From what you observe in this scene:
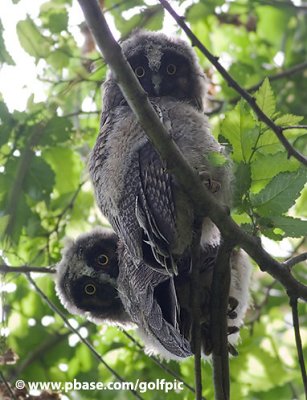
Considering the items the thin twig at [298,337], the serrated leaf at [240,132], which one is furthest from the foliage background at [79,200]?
the thin twig at [298,337]

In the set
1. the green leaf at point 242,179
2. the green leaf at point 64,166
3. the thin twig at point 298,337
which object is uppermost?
the green leaf at point 64,166

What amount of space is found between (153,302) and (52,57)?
978 mm

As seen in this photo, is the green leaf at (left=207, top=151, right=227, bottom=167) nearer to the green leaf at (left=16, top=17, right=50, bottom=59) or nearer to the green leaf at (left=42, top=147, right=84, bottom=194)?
the green leaf at (left=16, top=17, right=50, bottom=59)

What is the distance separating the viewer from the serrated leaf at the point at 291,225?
171cm

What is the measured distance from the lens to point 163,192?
2008 mm

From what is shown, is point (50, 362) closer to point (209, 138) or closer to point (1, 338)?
point (1, 338)

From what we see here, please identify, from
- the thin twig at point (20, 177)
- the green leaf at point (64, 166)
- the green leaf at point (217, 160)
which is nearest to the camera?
the green leaf at point (217, 160)

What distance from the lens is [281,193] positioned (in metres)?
1.69

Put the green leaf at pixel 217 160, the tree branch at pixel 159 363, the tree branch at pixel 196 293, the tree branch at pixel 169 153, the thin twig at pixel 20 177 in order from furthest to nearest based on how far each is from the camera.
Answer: the tree branch at pixel 159 363
the thin twig at pixel 20 177
the tree branch at pixel 196 293
the green leaf at pixel 217 160
the tree branch at pixel 169 153

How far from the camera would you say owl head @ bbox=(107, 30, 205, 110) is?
2467 mm

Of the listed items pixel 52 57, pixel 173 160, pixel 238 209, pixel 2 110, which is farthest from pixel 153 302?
pixel 52 57

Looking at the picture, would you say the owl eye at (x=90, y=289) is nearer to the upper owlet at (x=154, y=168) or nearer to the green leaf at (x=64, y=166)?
the upper owlet at (x=154, y=168)

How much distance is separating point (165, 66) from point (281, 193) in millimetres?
984

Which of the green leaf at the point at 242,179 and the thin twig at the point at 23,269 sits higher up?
the green leaf at the point at 242,179
